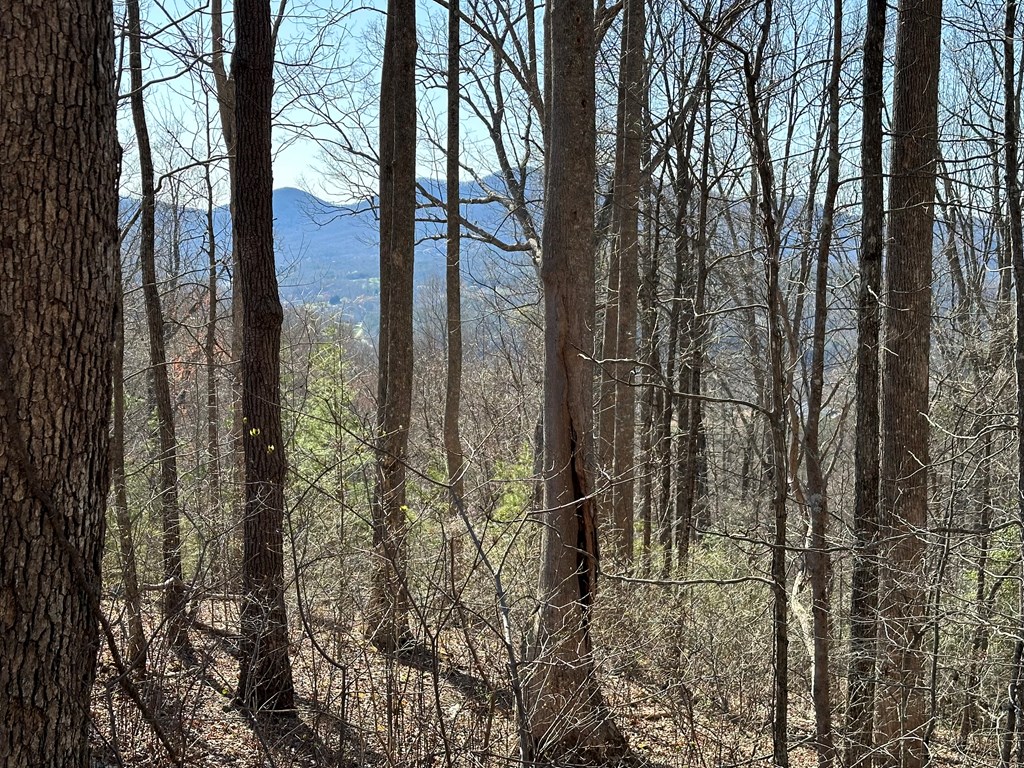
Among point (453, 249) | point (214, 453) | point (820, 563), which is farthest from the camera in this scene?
point (453, 249)

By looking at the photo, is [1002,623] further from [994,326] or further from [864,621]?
[994,326]

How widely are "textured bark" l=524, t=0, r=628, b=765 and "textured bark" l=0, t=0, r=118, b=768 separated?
3687mm

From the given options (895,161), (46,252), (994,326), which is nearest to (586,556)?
(46,252)

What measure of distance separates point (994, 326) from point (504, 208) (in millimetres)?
8985

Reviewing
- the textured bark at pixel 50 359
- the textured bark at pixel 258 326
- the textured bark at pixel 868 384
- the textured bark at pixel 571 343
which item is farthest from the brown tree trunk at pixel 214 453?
the textured bark at pixel 868 384

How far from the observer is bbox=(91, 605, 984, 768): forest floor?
167 inches

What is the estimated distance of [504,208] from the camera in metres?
15.9

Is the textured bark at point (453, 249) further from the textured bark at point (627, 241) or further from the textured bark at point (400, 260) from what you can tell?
the textured bark at point (627, 241)

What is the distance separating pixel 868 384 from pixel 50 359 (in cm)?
690

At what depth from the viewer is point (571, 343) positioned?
612cm

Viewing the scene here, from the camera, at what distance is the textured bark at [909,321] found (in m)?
7.41

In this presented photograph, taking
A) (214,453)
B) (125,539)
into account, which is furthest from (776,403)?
(214,453)

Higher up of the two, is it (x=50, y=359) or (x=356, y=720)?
(x=50, y=359)

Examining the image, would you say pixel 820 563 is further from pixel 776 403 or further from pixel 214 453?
pixel 214 453
